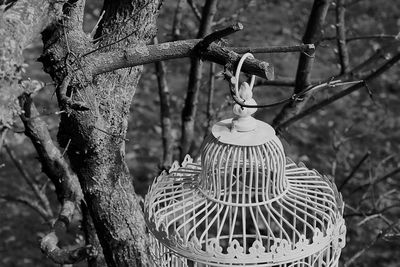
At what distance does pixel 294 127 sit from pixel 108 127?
343 cm

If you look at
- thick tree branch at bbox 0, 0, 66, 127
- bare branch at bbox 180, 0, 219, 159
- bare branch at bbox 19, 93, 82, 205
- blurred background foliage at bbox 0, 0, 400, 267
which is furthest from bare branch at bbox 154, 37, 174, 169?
thick tree branch at bbox 0, 0, 66, 127

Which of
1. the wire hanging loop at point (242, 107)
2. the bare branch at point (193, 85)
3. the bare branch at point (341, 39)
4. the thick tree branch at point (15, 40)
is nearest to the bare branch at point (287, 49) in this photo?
the wire hanging loop at point (242, 107)

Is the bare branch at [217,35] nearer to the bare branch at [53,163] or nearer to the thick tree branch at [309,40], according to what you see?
the bare branch at [53,163]

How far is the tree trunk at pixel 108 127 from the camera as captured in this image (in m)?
1.82

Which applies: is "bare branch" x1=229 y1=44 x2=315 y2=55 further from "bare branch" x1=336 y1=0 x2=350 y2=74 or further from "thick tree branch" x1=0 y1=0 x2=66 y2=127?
"bare branch" x1=336 y1=0 x2=350 y2=74

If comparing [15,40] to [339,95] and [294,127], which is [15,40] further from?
[294,127]

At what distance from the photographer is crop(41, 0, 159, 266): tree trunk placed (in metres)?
1.82

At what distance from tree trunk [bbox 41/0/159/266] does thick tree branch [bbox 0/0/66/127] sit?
0.75ft

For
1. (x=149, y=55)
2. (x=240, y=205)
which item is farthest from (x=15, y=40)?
(x=240, y=205)

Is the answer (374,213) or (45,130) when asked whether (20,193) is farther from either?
(374,213)

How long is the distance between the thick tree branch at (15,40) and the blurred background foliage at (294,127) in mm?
1878

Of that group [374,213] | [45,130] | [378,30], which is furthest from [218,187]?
[378,30]

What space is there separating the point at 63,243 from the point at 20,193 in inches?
27.6

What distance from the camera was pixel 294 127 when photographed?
521cm
